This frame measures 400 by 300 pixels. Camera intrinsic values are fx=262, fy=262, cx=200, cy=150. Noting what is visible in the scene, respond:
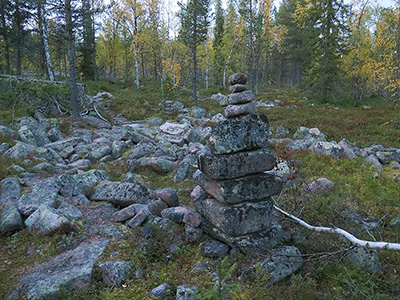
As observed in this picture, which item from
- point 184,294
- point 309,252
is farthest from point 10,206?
point 309,252

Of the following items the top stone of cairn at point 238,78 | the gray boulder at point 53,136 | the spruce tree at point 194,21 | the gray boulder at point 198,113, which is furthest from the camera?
the spruce tree at point 194,21

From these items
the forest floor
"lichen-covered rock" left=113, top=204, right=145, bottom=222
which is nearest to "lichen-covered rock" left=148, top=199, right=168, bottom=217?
"lichen-covered rock" left=113, top=204, right=145, bottom=222

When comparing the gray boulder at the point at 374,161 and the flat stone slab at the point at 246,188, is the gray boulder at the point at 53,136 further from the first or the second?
the gray boulder at the point at 374,161

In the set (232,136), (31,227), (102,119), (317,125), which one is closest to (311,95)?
(317,125)

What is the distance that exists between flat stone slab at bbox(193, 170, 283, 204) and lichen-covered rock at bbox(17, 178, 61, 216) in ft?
12.7

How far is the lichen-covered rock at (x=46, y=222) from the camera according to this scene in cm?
497

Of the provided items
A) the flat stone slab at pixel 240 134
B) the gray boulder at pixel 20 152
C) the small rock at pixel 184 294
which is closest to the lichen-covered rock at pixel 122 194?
the flat stone slab at pixel 240 134

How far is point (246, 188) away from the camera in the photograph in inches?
179

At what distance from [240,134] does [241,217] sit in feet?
4.68

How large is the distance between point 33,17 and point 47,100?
13512mm

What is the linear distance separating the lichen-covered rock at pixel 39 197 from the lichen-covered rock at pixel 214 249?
11.9 ft

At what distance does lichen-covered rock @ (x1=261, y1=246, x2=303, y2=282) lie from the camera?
156 inches

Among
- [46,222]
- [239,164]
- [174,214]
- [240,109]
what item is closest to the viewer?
[239,164]

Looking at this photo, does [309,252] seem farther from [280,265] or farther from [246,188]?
[246,188]
